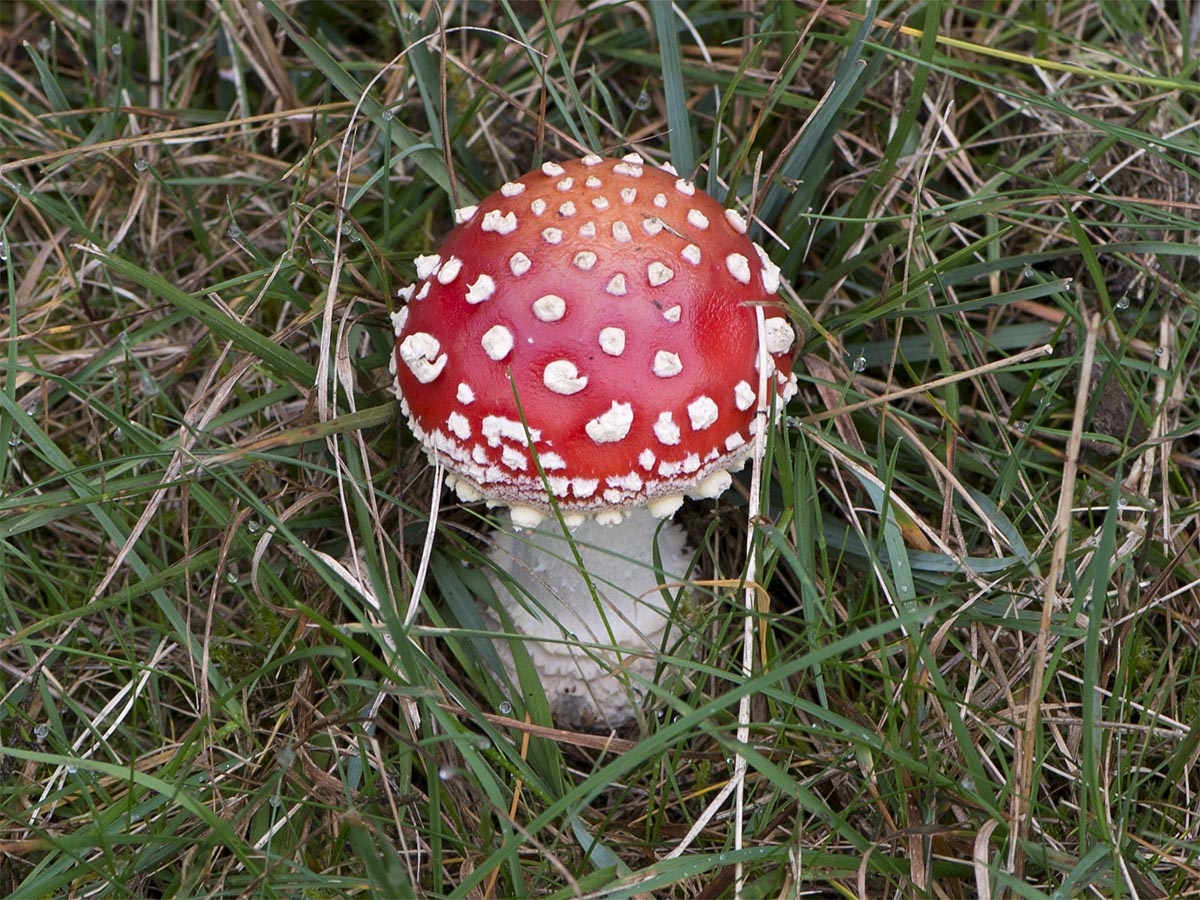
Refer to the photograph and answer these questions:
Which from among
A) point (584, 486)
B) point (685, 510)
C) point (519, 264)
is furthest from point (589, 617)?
point (519, 264)

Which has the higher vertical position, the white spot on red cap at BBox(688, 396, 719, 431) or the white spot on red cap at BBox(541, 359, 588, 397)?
the white spot on red cap at BBox(541, 359, 588, 397)

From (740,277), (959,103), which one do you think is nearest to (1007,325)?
(959,103)

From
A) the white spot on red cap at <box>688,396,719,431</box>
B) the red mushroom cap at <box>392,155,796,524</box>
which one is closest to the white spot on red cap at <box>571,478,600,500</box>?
the red mushroom cap at <box>392,155,796,524</box>

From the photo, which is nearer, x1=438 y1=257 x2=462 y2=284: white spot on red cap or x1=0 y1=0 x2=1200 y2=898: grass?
x1=0 y1=0 x2=1200 y2=898: grass

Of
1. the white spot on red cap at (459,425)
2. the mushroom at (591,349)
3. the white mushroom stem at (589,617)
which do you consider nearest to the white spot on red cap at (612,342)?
the mushroom at (591,349)

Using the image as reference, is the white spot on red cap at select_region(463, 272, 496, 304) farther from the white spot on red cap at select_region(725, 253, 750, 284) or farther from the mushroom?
the white spot on red cap at select_region(725, 253, 750, 284)

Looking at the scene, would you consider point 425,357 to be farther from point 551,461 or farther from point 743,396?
point 743,396

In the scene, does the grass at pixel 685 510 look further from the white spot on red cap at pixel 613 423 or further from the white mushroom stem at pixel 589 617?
the white spot on red cap at pixel 613 423
